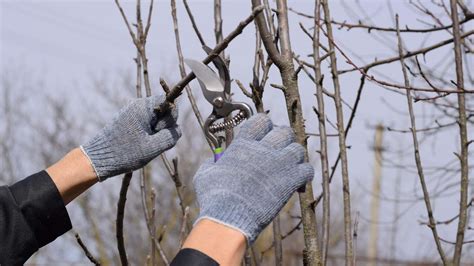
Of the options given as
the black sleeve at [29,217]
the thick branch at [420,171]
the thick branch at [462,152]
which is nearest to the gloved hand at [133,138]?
the black sleeve at [29,217]

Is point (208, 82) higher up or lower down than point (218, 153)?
higher up

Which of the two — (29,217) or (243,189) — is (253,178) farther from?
(29,217)

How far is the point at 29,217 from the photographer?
6.90ft

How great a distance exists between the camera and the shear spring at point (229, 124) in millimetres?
1844

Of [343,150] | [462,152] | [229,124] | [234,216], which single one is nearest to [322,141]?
[343,150]

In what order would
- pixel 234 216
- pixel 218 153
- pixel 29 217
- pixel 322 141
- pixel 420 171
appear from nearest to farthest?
1. pixel 234 216
2. pixel 218 153
3. pixel 29 217
4. pixel 322 141
5. pixel 420 171

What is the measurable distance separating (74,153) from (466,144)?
4.40ft

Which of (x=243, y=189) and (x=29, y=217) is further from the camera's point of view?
(x=29, y=217)

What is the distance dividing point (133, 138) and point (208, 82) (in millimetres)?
341

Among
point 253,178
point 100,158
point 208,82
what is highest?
point 208,82

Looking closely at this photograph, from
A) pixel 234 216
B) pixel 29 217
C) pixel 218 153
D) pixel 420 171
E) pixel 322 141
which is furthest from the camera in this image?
pixel 420 171

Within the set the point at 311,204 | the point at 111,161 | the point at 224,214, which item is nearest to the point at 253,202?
the point at 224,214

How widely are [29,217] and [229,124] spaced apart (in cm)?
65

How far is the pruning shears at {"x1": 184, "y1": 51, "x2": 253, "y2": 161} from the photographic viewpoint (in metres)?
1.84
